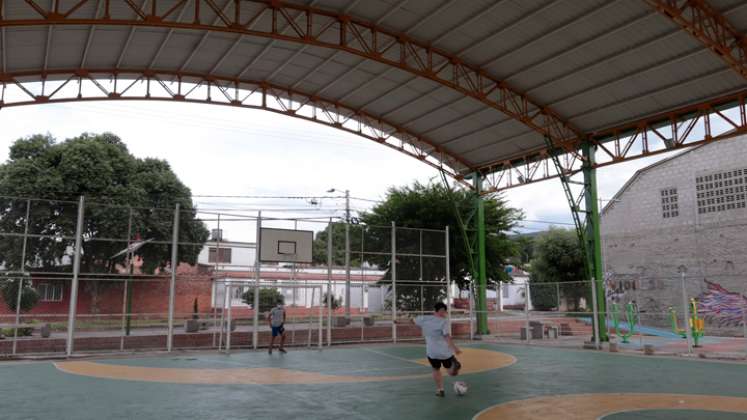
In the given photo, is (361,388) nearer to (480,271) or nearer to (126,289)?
(126,289)

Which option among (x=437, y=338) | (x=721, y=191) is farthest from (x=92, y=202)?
(x=721, y=191)

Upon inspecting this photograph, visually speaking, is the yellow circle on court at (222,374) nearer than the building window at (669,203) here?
Yes

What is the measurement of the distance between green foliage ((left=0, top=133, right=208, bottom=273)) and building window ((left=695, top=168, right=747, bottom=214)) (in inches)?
1172

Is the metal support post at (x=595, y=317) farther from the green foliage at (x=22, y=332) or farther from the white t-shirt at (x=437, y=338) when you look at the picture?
the green foliage at (x=22, y=332)

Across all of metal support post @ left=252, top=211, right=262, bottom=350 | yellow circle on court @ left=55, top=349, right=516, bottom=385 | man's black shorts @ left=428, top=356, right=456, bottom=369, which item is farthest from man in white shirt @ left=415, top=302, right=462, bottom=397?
metal support post @ left=252, top=211, right=262, bottom=350

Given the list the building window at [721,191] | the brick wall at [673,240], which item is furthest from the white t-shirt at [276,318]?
the building window at [721,191]

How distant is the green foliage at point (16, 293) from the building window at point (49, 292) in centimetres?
15

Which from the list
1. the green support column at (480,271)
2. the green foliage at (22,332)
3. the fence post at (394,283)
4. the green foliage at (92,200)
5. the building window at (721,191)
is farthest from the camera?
the building window at (721,191)

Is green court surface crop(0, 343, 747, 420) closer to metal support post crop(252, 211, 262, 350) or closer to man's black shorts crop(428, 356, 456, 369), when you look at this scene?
man's black shorts crop(428, 356, 456, 369)

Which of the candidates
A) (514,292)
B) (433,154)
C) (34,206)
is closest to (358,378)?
(34,206)

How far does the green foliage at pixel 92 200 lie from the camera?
1942 cm

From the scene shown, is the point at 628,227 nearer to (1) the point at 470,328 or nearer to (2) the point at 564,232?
(2) the point at 564,232

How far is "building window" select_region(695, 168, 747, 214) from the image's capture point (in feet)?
108

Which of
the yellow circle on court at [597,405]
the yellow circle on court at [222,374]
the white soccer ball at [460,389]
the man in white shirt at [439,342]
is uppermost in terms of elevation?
the man in white shirt at [439,342]
